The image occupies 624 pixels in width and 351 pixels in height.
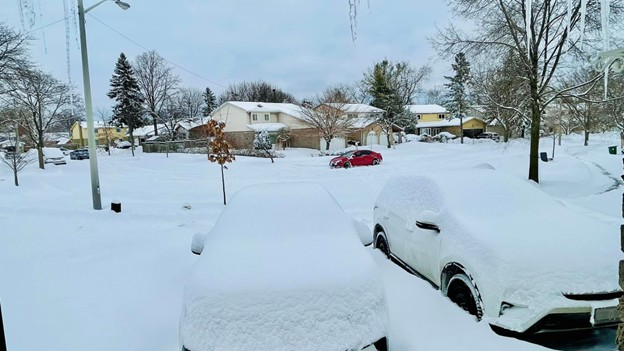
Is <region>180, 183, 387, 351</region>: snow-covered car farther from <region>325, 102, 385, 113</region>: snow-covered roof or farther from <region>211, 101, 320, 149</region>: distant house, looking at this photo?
<region>211, 101, 320, 149</region>: distant house

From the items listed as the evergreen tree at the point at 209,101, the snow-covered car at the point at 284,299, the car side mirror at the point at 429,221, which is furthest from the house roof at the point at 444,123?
the snow-covered car at the point at 284,299

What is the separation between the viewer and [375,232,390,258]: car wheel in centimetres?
572

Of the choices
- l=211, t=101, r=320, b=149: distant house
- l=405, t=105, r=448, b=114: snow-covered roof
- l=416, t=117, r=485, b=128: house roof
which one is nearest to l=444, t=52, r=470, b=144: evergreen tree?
l=416, t=117, r=485, b=128: house roof

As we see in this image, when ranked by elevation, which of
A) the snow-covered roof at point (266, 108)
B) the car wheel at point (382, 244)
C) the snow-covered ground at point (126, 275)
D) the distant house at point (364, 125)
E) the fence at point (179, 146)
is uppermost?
the snow-covered roof at point (266, 108)

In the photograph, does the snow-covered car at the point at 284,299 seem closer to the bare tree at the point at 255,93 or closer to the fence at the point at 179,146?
the fence at the point at 179,146

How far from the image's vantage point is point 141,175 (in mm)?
23609

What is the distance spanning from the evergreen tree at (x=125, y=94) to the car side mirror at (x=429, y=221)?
43415 millimetres

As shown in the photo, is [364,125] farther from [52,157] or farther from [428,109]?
[428,109]

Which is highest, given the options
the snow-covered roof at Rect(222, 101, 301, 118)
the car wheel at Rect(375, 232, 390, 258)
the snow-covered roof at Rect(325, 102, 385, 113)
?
the snow-covered roof at Rect(222, 101, 301, 118)

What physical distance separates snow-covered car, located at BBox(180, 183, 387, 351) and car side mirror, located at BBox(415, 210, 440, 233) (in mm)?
1286

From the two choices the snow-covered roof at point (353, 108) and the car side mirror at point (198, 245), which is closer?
the car side mirror at point (198, 245)

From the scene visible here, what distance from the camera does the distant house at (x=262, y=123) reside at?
40.0 metres

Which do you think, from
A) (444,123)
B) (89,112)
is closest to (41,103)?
(89,112)

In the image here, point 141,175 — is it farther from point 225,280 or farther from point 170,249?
point 225,280
